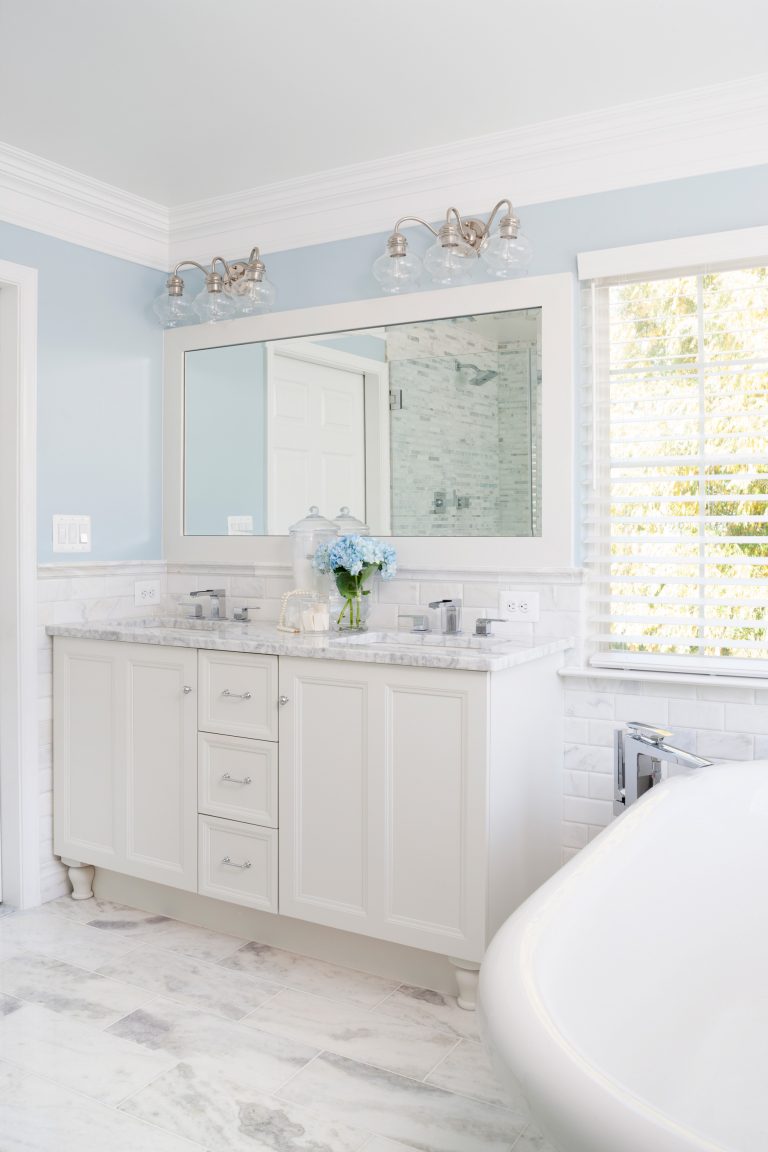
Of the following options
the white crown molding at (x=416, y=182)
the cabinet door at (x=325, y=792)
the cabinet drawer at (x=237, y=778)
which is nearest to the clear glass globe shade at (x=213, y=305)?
the white crown molding at (x=416, y=182)

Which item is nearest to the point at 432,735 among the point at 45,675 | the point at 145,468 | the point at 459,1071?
the point at 459,1071

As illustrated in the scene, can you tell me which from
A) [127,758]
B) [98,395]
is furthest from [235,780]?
[98,395]

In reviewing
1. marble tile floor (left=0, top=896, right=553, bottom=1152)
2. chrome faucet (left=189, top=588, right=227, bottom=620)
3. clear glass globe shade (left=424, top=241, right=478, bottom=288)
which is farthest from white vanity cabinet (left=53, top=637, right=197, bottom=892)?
clear glass globe shade (left=424, top=241, right=478, bottom=288)

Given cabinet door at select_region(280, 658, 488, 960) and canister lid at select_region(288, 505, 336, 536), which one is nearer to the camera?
cabinet door at select_region(280, 658, 488, 960)

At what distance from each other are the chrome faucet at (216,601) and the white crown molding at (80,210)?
4.30ft

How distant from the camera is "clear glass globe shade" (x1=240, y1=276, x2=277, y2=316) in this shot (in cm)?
333

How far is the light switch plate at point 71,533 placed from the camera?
11.0 ft

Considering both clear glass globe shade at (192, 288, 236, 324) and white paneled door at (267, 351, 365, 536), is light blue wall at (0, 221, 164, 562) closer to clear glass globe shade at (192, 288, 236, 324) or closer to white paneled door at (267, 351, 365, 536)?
clear glass globe shade at (192, 288, 236, 324)

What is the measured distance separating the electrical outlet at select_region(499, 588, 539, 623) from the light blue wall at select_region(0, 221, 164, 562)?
1500 millimetres

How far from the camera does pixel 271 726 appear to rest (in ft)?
9.20

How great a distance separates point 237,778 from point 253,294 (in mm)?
1684

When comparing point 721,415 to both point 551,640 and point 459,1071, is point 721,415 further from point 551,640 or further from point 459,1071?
point 459,1071

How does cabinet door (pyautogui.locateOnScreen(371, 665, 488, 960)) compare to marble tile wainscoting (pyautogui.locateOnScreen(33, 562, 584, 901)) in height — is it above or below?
below

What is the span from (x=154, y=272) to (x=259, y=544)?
1178mm
